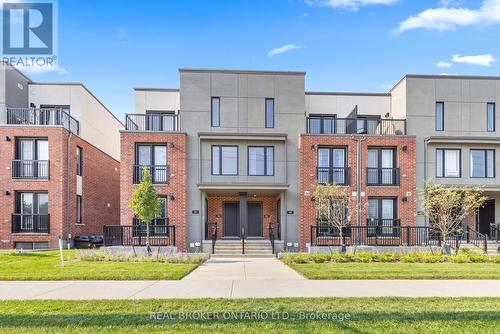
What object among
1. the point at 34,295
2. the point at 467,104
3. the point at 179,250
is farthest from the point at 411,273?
the point at 467,104

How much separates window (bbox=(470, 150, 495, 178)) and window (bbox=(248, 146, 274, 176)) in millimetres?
10627

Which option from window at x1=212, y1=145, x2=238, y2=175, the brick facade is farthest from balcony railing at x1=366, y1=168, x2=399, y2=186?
the brick facade

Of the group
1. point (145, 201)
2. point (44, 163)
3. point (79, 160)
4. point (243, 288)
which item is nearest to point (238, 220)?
point (145, 201)

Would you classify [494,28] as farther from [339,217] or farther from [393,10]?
[339,217]

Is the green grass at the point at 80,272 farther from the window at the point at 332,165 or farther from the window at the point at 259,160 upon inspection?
the window at the point at 332,165

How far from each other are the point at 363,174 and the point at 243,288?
40.0 ft

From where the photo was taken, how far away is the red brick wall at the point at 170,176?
702 inches

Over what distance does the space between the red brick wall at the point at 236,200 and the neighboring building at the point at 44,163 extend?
7402mm

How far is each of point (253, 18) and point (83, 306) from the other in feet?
40.6

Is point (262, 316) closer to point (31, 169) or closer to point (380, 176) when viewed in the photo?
point (380, 176)

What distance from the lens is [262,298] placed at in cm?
711

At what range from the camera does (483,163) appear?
63.5 ft

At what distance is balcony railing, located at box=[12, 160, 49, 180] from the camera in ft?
61.1

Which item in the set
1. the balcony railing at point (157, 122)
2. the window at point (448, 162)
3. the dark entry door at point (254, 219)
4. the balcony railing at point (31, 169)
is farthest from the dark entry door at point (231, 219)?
the window at point (448, 162)
